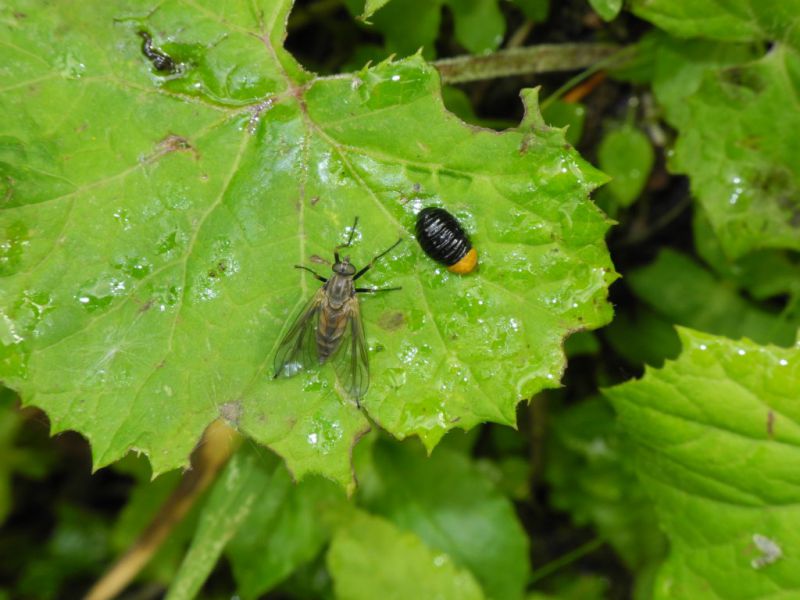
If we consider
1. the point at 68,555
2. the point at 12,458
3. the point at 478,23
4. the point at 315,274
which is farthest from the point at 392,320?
the point at 68,555

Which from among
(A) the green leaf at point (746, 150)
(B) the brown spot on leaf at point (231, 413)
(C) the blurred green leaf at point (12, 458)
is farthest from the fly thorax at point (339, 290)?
(C) the blurred green leaf at point (12, 458)

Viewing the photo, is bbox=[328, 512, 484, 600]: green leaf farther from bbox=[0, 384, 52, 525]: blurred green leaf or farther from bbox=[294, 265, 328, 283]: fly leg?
bbox=[0, 384, 52, 525]: blurred green leaf

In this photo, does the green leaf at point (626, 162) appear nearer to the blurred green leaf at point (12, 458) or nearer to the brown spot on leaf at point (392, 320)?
the brown spot on leaf at point (392, 320)

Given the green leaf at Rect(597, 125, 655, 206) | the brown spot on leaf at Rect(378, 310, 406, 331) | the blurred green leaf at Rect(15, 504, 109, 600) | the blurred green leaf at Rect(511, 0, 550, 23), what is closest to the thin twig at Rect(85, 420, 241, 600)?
the blurred green leaf at Rect(15, 504, 109, 600)

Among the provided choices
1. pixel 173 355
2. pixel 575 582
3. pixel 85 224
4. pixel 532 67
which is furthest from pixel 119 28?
pixel 575 582

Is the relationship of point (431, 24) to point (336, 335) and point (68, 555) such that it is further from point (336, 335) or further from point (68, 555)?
point (68, 555)
